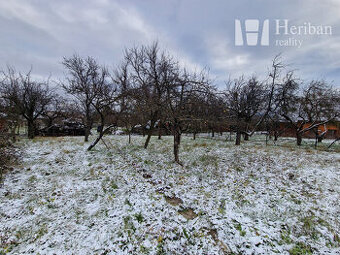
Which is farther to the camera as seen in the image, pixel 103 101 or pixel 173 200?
pixel 103 101

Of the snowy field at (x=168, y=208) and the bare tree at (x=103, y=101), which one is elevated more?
the bare tree at (x=103, y=101)

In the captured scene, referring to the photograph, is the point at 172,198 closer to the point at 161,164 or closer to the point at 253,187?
the point at 161,164

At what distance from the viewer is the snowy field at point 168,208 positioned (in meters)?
2.50

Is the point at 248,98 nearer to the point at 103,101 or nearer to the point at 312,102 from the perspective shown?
the point at 312,102

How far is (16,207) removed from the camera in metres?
3.13

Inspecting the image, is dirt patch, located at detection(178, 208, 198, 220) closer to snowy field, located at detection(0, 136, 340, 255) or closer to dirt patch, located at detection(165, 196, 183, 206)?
snowy field, located at detection(0, 136, 340, 255)

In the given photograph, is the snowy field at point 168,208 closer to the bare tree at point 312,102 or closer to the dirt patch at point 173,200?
the dirt patch at point 173,200

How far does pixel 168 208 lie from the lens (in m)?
3.36

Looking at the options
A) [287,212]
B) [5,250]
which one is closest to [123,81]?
[5,250]

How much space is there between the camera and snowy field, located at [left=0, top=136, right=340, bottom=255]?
8.20 ft

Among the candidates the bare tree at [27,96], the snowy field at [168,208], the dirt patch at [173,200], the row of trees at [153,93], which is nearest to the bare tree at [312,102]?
the row of trees at [153,93]

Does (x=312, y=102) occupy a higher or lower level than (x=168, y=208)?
higher

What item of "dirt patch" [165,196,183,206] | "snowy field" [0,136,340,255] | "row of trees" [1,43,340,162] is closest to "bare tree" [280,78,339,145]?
"row of trees" [1,43,340,162]

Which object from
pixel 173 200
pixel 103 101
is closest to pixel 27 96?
pixel 103 101
